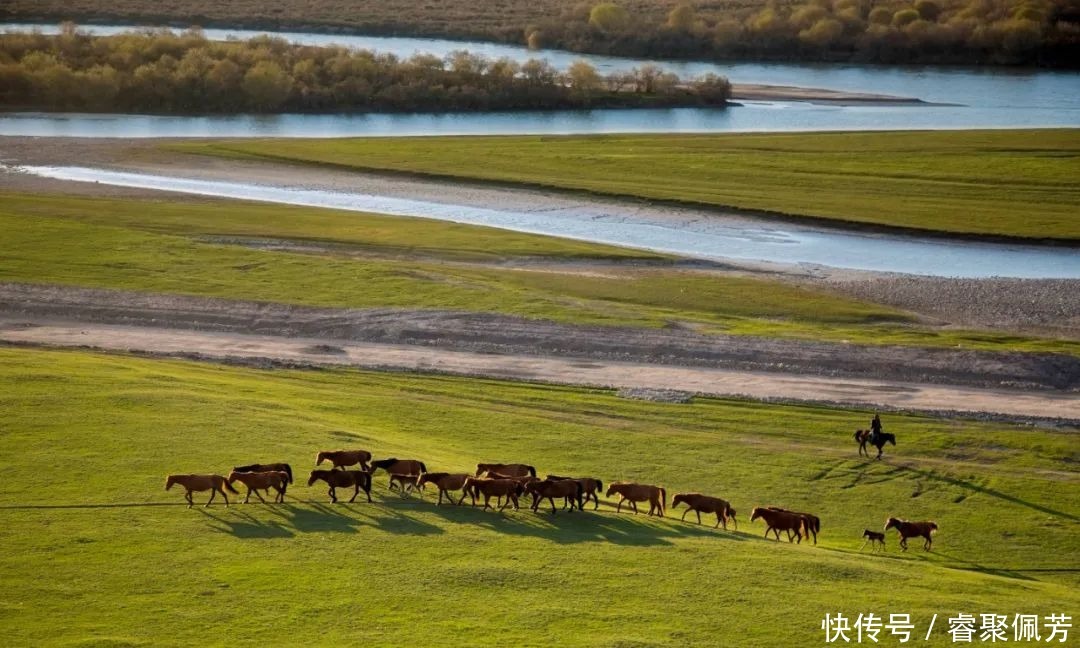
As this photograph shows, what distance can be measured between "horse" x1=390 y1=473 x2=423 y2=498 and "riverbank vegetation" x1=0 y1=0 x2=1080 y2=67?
10375cm

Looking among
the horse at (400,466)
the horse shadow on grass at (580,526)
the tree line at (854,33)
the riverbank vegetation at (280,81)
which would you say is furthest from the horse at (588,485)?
the tree line at (854,33)

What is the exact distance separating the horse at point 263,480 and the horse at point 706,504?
25.3ft

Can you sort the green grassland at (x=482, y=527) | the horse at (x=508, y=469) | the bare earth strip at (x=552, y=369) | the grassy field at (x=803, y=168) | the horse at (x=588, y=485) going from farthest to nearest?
1. the grassy field at (x=803, y=168)
2. the bare earth strip at (x=552, y=369)
3. the horse at (x=508, y=469)
4. the horse at (x=588, y=485)
5. the green grassland at (x=482, y=527)

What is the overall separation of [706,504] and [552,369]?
553 inches

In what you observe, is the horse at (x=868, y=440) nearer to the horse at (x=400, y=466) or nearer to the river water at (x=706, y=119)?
the horse at (x=400, y=466)

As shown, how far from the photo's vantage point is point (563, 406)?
1385 inches

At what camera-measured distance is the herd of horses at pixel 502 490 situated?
2448 centimetres

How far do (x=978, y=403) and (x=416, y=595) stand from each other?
2124 cm

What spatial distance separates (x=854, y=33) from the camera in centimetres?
12288

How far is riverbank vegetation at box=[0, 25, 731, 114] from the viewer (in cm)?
9681

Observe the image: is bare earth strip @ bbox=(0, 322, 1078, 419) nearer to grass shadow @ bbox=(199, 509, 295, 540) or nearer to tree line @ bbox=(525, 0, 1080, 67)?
grass shadow @ bbox=(199, 509, 295, 540)

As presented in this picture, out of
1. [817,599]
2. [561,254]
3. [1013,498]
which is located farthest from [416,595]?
[561,254]

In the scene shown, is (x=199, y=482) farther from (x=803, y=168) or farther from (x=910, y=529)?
(x=803, y=168)

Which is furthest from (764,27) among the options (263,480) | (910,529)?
(263,480)
